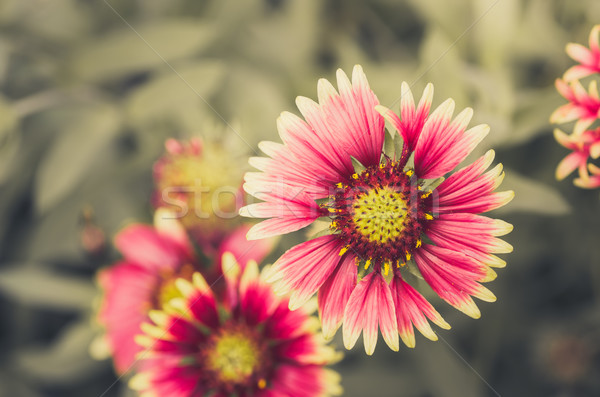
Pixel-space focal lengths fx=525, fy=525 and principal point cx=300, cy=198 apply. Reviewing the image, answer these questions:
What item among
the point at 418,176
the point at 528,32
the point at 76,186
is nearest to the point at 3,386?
the point at 76,186

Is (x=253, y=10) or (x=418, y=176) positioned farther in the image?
(x=253, y=10)

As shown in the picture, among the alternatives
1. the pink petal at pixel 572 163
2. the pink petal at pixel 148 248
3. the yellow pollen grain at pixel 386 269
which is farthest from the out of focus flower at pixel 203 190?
the pink petal at pixel 572 163

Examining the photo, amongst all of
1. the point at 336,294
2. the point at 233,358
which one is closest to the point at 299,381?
the point at 233,358

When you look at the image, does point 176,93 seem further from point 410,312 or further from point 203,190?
point 410,312

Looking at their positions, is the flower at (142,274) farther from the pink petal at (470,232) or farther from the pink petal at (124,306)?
the pink petal at (470,232)

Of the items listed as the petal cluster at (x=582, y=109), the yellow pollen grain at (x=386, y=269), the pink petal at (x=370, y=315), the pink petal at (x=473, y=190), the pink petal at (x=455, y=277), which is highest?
the petal cluster at (x=582, y=109)

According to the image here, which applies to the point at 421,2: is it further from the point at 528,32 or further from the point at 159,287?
the point at 159,287
